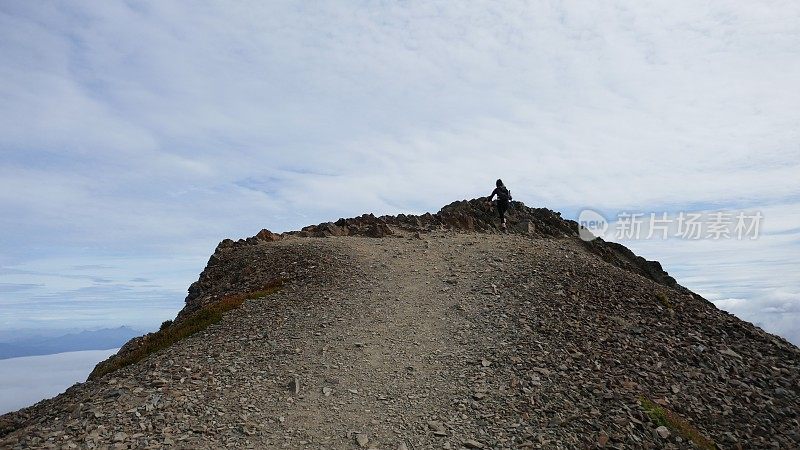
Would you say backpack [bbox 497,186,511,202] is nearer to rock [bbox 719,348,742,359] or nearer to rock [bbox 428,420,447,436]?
rock [bbox 719,348,742,359]


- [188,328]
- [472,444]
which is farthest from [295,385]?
[188,328]

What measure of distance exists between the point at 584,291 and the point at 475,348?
8186mm

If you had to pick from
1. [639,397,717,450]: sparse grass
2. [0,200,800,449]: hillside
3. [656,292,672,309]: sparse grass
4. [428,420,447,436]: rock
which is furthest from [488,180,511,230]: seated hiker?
[428,420,447,436]: rock

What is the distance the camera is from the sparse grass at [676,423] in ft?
48.1

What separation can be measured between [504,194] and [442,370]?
22.2 meters

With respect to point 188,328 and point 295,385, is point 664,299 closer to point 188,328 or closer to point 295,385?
point 295,385

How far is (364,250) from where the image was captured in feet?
100

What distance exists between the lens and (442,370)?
1689cm

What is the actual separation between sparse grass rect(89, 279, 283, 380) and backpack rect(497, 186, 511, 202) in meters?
17.8

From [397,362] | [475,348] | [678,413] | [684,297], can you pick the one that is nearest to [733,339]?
[684,297]

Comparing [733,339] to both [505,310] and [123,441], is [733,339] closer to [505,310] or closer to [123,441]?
[505,310]

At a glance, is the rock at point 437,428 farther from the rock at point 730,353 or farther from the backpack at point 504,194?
the backpack at point 504,194

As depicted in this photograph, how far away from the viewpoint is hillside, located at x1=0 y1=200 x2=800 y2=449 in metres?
13.8

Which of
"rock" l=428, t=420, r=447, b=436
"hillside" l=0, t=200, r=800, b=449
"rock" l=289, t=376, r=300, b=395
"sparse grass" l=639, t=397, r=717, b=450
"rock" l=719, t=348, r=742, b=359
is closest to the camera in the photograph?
"rock" l=428, t=420, r=447, b=436
